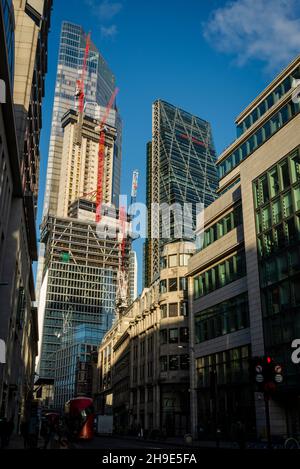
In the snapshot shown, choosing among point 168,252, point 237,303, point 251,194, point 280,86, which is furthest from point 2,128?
point 168,252

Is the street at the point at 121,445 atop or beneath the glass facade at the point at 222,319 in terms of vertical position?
beneath

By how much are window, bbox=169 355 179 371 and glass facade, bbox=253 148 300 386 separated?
2895 cm

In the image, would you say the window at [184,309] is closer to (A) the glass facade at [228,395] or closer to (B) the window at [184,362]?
(B) the window at [184,362]

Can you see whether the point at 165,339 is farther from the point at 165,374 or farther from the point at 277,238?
the point at 277,238

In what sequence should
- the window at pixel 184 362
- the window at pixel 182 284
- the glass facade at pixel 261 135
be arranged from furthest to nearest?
1. the window at pixel 182 284
2. the window at pixel 184 362
3. the glass facade at pixel 261 135

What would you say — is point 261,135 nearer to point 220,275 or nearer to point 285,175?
point 285,175

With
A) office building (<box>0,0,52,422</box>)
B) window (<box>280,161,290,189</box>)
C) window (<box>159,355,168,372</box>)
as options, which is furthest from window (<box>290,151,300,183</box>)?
window (<box>159,355,168,372</box>)

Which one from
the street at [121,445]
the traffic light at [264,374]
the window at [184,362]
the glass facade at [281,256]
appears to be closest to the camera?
the traffic light at [264,374]

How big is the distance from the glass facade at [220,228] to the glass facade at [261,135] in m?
6.57

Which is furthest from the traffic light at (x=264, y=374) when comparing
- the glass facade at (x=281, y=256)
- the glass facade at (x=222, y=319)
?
the glass facade at (x=222, y=319)

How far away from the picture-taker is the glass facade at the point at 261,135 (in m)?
44.4

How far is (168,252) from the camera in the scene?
7312cm

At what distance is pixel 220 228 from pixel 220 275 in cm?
532
